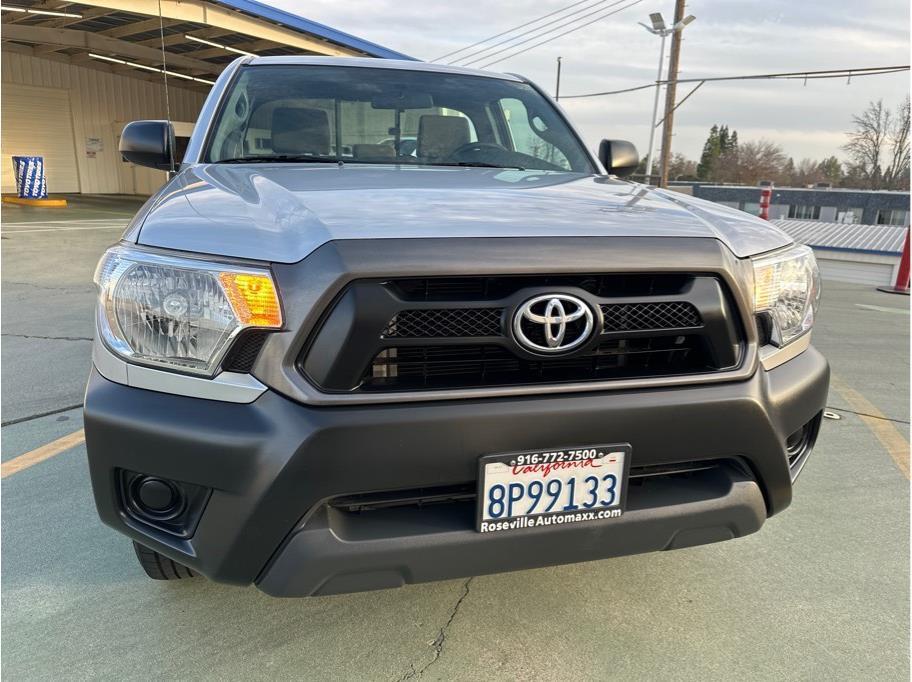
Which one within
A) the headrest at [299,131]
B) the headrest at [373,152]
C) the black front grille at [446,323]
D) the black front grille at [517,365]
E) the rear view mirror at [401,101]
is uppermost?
the rear view mirror at [401,101]

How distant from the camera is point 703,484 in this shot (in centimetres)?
168

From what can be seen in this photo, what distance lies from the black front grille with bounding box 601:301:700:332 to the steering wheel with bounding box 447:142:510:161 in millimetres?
1418

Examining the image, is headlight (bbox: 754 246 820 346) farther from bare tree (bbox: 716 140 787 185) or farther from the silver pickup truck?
bare tree (bbox: 716 140 787 185)

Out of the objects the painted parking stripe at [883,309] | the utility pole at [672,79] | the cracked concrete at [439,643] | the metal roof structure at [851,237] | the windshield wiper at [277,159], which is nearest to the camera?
the cracked concrete at [439,643]

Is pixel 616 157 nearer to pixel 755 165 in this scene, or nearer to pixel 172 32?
pixel 172 32

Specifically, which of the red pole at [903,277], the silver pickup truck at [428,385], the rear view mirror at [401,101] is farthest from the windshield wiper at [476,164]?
the red pole at [903,277]

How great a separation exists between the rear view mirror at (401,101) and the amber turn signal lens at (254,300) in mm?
1698

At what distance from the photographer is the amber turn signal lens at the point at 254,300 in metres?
1.40

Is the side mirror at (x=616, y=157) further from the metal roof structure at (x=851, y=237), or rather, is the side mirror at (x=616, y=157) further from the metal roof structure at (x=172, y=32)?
the metal roof structure at (x=172, y=32)

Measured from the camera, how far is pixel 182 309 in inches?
57.4

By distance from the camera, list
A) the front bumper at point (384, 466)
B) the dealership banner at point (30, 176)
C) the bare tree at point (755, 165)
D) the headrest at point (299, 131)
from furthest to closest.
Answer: the bare tree at point (755, 165)
the dealership banner at point (30, 176)
the headrest at point (299, 131)
the front bumper at point (384, 466)

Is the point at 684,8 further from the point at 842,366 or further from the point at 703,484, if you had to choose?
the point at 703,484

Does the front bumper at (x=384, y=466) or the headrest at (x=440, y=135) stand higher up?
the headrest at (x=440, y=135)

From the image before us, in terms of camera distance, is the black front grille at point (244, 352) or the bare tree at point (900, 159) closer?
the black front grille at point (244, 352)
